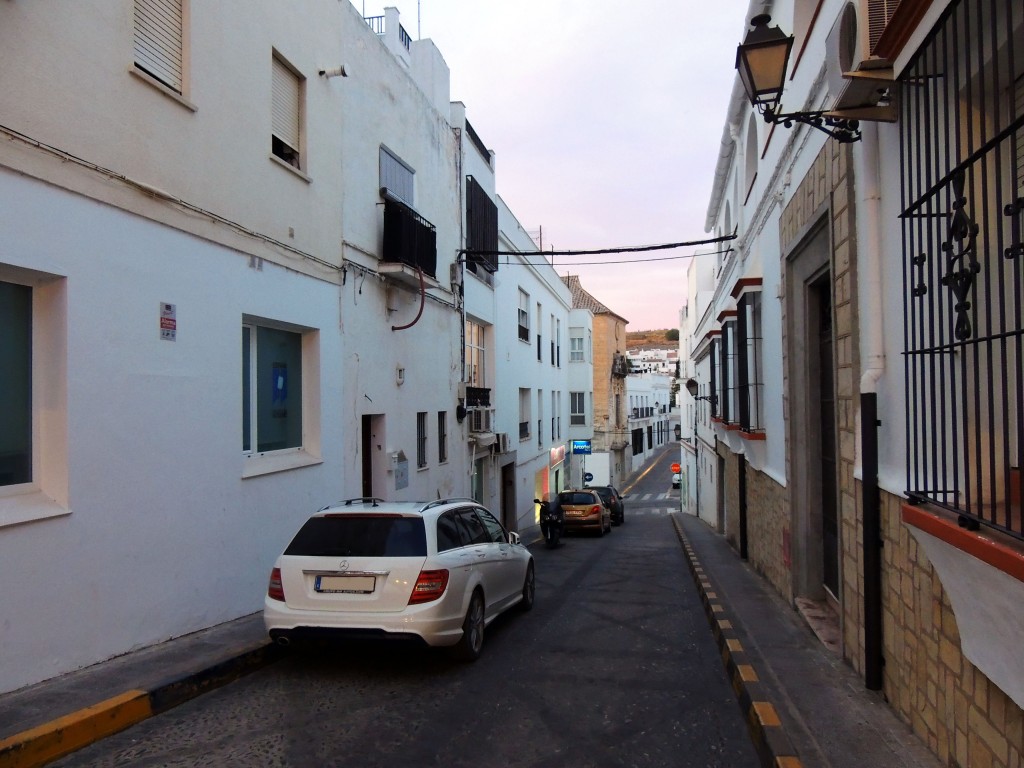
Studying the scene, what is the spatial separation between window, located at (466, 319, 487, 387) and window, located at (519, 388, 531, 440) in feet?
15.0

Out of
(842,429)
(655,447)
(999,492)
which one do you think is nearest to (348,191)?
(842,429)

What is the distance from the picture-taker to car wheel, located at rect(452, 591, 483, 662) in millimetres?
6465

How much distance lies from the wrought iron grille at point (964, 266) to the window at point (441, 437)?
36.8 feet

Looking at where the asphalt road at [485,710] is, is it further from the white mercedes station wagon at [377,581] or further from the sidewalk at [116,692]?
the white mercedes station wagon at [377,581]

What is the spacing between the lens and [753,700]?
5074 millimetres

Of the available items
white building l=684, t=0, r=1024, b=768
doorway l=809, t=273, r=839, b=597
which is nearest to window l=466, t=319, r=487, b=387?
white building l=684, t=0, r=1024, b=768

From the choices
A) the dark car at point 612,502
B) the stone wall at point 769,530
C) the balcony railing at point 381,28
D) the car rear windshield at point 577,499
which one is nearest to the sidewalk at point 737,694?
the stone wall at point 769,530

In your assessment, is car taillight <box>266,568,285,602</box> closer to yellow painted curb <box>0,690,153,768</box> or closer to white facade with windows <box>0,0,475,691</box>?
white facade with windows <box>0,0,475,691</box>

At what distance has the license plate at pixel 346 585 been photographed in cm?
608

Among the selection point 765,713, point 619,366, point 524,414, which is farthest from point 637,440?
point 765,713

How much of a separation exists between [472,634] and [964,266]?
4825 millimetres

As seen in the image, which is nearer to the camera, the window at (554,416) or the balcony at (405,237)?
the balcony at (405,237)

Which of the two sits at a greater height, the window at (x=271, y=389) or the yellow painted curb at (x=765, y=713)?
the window at (x=271, y=389)

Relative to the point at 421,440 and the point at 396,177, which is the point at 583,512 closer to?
the point at 421,440
